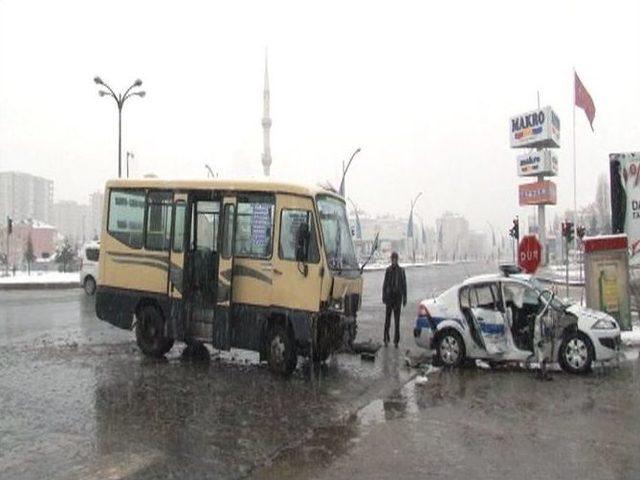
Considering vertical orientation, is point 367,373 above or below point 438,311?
below

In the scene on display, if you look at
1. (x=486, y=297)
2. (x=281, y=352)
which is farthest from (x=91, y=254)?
(x=486, y=297)

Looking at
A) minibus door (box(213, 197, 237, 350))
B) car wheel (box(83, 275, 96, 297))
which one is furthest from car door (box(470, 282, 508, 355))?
car wheel (box(83, 275, 96, 297))

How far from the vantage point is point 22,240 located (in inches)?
4938

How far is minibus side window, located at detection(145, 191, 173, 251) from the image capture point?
486 inches

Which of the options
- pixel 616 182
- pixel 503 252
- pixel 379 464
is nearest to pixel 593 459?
pixel 379 464

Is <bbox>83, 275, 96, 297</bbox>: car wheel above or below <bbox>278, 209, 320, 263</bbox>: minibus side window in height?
below

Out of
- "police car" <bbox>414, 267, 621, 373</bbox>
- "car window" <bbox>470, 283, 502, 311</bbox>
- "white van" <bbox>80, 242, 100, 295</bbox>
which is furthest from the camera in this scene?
"white van" <bbox>80, 242, 100, 295</bbox>

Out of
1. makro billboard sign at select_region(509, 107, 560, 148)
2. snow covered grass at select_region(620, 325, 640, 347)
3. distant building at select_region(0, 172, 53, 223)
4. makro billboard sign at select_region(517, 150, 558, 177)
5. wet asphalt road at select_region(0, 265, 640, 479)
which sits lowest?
wet asphalt road at select_region(0, 265, 640, 479)

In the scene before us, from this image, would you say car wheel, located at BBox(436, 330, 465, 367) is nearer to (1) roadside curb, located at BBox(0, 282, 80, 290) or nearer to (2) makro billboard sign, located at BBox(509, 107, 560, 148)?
(1) roadside curb, located at BBox(0, 282, 80, 290)

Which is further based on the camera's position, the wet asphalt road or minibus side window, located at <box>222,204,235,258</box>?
minibus side window, located at <box>222,204,235,258</box>

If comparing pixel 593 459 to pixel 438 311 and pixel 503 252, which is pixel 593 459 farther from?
pixel 503 252

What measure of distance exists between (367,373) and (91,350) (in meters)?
5.30

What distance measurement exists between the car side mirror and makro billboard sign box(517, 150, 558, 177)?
175ft

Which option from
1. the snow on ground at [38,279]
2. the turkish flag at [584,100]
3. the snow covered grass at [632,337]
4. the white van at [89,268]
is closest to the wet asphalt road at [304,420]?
the snow covered grass at [632,337]
